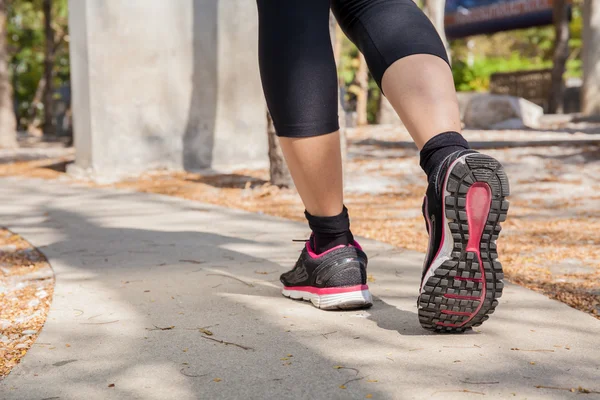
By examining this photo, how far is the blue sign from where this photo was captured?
61.2ft

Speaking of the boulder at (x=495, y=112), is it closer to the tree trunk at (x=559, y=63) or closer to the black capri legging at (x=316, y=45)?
the tree trunk at (x=559, y=63)

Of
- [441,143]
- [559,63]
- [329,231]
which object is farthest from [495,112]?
[441,143]

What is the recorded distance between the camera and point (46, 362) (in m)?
1.52

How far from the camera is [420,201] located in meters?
4.59

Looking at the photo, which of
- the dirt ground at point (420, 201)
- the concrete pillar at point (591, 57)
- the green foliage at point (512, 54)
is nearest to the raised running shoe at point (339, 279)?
the dirt ground at point (420, 201)

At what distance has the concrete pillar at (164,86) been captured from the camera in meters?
6.26

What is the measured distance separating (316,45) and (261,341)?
69 centimetres

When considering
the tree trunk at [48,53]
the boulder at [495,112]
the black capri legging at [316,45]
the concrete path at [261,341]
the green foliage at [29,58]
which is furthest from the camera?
the green foliage at [29,58]

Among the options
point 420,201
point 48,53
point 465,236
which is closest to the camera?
point 465,236

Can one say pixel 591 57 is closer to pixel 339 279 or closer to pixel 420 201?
pixel 420 201

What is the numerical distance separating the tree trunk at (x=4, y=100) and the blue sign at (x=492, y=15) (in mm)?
12776

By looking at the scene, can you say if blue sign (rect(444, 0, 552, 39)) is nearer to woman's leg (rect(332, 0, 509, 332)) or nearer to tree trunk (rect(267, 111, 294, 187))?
tree trunk (rect(267, 111, 294, 187))

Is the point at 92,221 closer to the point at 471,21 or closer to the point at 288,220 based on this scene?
the point at 288,220

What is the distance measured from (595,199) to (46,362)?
12.5ft
